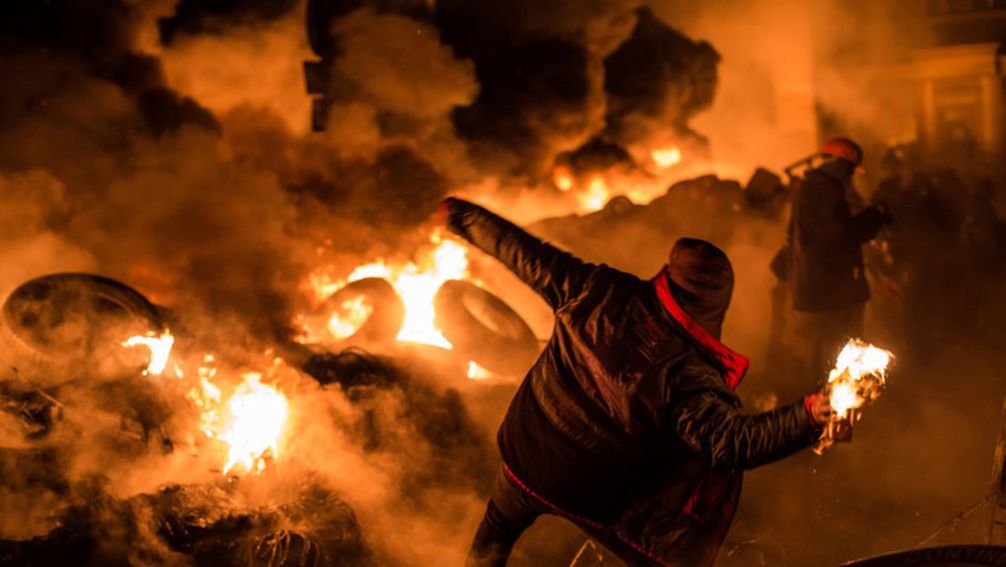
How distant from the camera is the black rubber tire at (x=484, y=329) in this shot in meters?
5.96

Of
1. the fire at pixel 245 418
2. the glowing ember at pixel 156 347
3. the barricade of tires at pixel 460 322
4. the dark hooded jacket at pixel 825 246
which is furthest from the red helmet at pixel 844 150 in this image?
the glowing ember at pixel 156 347

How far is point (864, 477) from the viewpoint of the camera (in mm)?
5168

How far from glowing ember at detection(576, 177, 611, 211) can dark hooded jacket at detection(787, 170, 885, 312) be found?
20.5 ft

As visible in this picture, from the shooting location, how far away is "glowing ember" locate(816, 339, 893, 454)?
2.37 m

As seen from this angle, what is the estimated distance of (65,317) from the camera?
5.23 m

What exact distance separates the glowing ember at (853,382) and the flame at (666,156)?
10833mm

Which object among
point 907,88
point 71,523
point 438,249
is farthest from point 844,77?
point 71,523

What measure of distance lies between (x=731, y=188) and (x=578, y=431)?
616 centimetres

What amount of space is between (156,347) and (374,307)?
64.4 inches

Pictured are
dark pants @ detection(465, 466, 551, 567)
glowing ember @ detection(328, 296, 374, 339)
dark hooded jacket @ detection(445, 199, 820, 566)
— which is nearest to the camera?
dark hooded jacket @ detection(445, 199, 820, 566)

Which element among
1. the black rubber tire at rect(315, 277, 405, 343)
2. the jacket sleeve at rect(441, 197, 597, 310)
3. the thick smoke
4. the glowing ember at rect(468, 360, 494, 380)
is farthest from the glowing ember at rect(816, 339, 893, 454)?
the black rubber tire at rect(315, 277, 405, 343)

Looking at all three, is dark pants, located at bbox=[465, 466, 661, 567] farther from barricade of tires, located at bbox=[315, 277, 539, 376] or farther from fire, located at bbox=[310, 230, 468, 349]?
fire, located at bbox=[310, 230, 468, 349]

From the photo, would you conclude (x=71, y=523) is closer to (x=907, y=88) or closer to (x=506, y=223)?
(x=506, y=223)

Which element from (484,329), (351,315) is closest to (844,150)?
(484,329)
